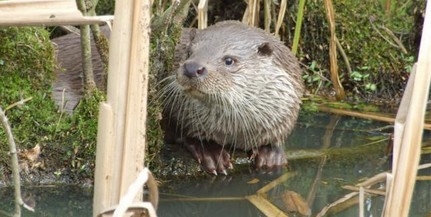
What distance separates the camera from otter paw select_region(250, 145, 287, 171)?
3.63m

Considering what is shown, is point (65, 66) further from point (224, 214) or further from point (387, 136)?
point (387, 136)

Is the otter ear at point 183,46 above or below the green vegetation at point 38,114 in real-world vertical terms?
above

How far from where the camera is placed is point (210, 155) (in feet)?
11.7

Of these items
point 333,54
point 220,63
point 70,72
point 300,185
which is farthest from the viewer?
point 333,54

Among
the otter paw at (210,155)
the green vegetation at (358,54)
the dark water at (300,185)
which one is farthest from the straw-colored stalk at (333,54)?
the otter paw at (210,155)

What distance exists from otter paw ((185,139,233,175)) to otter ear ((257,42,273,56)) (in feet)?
1.26

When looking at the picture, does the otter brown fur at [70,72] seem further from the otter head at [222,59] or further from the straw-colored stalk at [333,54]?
the straw-colored stalk at [333,54]

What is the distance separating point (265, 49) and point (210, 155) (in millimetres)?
426

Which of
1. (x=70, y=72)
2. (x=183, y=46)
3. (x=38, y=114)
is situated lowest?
(x=38, y=114)

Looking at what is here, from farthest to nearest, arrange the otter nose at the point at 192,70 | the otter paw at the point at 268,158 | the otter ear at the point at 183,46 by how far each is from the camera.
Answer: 1. the otter paw at the point at 268,158
2. the otter ear at the point at 183,46
3. the otter nose at the point at 192,70

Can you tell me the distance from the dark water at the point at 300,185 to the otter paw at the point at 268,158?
0.14 ft

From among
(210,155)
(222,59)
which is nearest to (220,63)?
(222,59)

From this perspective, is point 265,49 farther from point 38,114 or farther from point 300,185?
point 38,114

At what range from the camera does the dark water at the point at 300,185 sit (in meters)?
3.15
